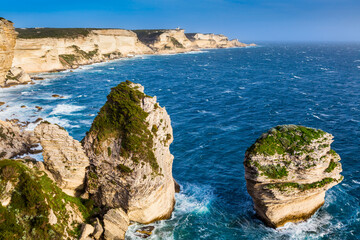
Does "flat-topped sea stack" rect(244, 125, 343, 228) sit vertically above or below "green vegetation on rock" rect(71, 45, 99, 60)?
below

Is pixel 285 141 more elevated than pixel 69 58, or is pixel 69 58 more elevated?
pixel 69 58

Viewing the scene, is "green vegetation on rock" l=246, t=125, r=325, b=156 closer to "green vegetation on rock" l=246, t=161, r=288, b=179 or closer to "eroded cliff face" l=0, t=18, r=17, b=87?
"green vegetation on rock" l=246, t=161, r=288, b=179

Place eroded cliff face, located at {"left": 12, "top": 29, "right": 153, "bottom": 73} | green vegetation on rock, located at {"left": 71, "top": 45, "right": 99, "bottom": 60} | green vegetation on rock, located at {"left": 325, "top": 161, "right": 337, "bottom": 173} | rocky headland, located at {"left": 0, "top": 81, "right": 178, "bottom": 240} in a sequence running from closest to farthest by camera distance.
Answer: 1. rocky headland, located at {"left": 0, "top": 81, "right": 178, "bottom": 240}
2. green vegetation on rock, located at {"left": 325, "top": 161, "right": 337, "bottom": 173}
3. eroded cliff face, located at {"left": 12, "top": 29, "right": 153, "bottom": 73}
4. green vegetation on rock, located at {"left": 71, "top": 45, "right": 99, "bottom": 60}

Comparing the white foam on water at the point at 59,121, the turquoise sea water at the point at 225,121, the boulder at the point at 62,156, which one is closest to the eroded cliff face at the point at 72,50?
the turquoise sea water at the point at 225,121

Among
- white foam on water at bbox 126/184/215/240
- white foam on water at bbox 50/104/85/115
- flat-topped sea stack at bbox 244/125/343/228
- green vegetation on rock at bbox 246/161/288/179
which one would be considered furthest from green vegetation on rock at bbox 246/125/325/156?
white foam on water at bbox 50/104/85/115

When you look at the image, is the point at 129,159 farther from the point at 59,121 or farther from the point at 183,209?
the point at 59,121

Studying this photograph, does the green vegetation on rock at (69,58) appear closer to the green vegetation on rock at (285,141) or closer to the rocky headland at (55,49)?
the rocky headland at (55,49)

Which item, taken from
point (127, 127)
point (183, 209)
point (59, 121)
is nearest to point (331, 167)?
point (183, 209)
